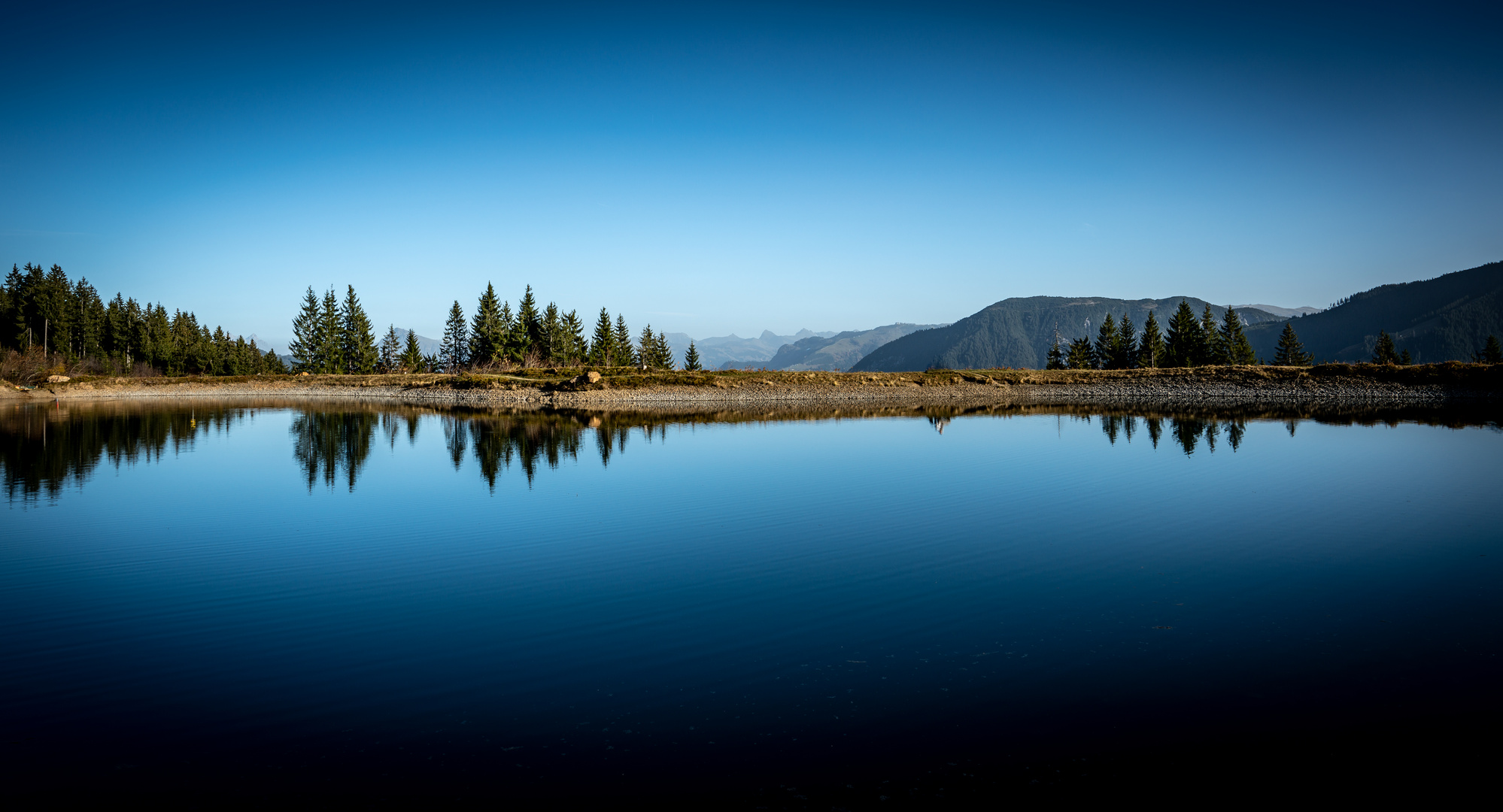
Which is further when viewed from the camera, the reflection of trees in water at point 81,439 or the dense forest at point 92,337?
the dense forest at point 92,337

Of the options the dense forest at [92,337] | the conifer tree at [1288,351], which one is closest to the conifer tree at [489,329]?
the dense forest at [92,337]

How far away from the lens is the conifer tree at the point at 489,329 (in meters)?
93.6

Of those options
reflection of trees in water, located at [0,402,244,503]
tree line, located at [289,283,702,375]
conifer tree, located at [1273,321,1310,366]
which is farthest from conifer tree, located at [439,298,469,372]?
conifer tree, located at [1273,321,1310,366]

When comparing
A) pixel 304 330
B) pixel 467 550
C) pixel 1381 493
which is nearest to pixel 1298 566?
pixel 1381 493

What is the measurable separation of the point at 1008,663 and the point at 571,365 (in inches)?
3687

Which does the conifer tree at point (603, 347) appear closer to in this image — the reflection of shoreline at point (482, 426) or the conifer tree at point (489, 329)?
the conifer tree at point (489, 329)

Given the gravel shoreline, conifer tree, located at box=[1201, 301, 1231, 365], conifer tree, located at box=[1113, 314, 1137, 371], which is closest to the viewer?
the gravel shoreline

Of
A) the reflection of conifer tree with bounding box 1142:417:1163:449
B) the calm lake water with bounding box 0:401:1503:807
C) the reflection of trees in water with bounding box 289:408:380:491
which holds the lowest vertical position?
the calm lake water with bounding box 0:401:1503:807

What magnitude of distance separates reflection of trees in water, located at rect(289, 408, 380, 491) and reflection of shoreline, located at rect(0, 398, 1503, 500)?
76 millimetres

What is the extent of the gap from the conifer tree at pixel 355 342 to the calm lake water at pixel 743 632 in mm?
90156

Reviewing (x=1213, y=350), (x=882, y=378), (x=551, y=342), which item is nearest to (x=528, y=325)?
(x=551, y=342)

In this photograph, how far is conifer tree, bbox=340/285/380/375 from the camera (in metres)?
102

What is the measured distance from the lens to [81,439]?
102ft

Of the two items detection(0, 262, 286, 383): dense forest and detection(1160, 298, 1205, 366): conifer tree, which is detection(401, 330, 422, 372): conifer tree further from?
detection(1160, 298, 1205, 366): conifer tree
